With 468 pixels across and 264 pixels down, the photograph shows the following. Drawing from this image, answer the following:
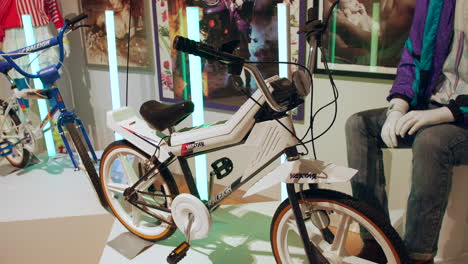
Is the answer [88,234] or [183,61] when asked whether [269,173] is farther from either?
[183,61]

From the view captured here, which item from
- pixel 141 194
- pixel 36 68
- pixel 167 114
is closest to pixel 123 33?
pixel 36 68

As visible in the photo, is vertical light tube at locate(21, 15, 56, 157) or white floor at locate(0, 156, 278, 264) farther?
vertical light tube at locate(21, 15, 56, 157)

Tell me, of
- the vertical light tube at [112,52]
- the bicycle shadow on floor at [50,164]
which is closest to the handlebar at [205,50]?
the vertical light tube at [112,52]

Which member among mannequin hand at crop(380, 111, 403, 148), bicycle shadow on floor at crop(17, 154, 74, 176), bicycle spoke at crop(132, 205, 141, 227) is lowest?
bicycle shadow on floor at crop(17, 154, 74, 176)

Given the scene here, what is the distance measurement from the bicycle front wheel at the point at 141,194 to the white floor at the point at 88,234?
0.07 meters

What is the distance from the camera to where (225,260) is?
1.73 metres

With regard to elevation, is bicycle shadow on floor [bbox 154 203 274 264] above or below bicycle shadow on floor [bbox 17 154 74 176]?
below

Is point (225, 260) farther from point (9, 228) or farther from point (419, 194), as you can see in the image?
point (9, 228)

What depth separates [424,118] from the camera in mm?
1317

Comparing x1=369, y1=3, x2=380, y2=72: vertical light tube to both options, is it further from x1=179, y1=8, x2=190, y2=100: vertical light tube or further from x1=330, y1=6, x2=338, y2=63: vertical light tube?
x1=179, y1=8, x2=190, y2=100: vertical light tube

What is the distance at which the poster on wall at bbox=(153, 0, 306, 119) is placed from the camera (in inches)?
83.7

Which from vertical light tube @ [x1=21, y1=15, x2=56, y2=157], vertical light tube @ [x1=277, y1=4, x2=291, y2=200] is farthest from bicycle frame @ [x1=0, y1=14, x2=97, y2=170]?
vertical light tube @ [x1=277, y1=4, x2=291, y2=200]

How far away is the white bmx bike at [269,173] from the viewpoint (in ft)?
4.03

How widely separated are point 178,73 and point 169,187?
1.10 meters
